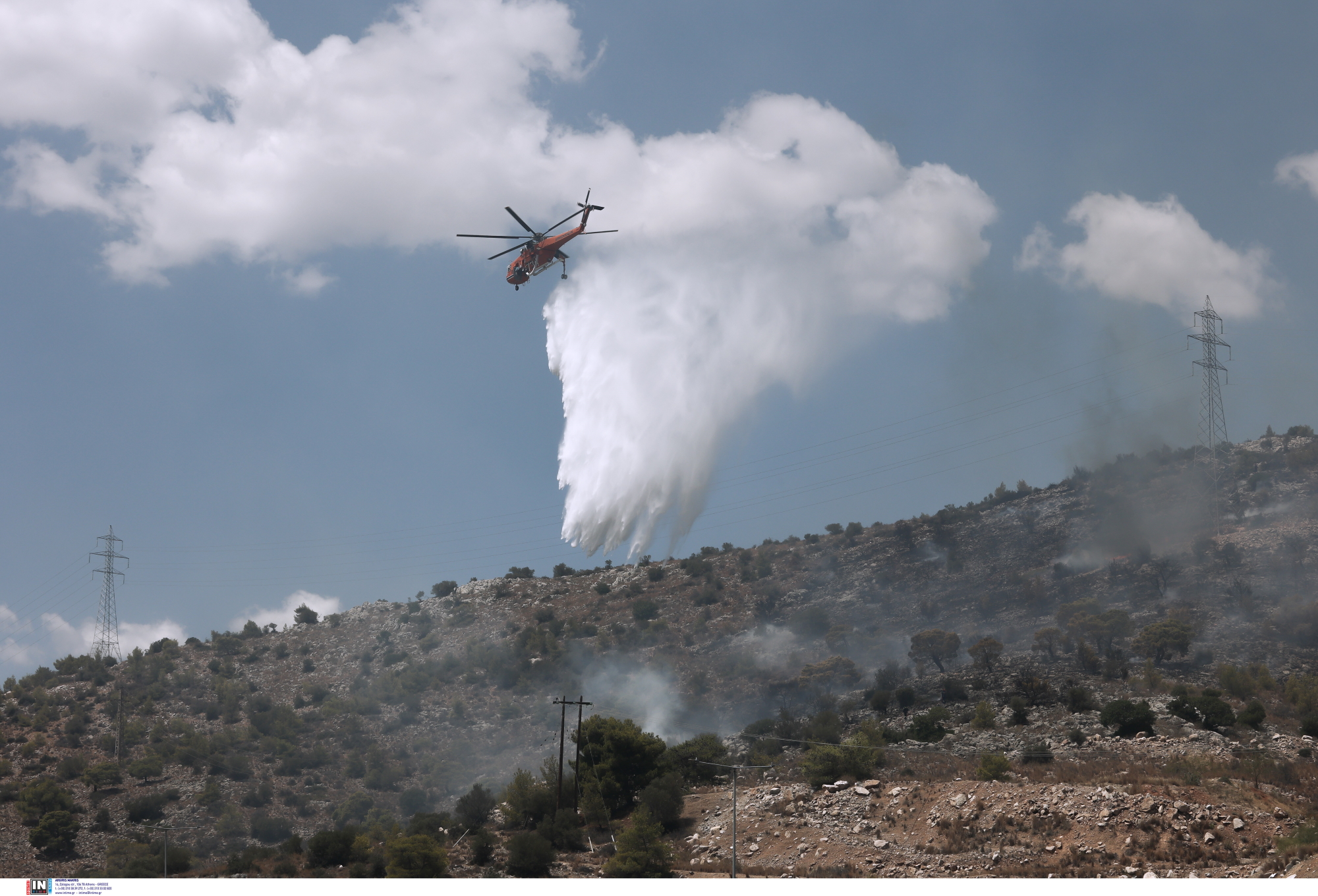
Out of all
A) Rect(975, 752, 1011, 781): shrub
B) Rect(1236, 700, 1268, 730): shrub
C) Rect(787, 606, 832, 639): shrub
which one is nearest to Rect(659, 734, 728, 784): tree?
Rect(975, 752, 1011, 781): shrub

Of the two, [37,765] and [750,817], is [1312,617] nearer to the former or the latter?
[750,817]

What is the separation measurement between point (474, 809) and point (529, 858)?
19.8m

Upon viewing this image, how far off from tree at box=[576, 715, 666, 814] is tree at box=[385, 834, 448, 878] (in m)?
20.9

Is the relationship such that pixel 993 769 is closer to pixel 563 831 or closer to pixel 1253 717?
pixel 1253 717

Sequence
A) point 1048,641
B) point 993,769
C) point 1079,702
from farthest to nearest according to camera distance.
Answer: point 1048,641 → point 1079,702 → point 993,769

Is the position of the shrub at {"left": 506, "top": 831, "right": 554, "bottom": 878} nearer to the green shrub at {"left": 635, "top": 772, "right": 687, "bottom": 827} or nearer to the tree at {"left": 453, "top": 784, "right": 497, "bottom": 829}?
the green shrub at {"left": 635, "top": 772, "right": 687, "bottom": 827}

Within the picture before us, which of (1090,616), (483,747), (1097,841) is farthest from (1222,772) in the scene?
(483,747)

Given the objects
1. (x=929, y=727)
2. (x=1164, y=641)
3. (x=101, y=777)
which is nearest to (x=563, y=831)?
(x=929, y=727)

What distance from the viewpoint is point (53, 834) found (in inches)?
3489

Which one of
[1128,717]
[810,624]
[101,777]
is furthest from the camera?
[810,624]

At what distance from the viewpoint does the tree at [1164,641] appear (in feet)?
325

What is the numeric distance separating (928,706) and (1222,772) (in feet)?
112

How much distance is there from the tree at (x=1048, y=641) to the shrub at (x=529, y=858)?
63169 millimetres

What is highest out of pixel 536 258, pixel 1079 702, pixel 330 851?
pixel 536 258
